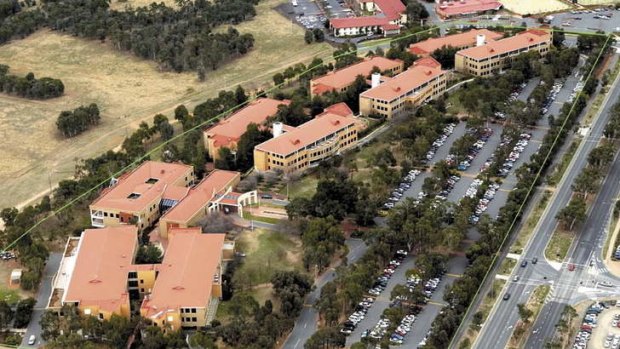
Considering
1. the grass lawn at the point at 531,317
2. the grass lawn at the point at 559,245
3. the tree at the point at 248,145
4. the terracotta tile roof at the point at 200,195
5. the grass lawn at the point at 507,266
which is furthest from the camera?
the tree at the point at 248,145

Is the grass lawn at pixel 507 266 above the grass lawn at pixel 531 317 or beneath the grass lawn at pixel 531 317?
above

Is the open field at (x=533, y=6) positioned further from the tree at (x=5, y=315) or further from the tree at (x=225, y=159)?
the tree at (x=5, y=315)

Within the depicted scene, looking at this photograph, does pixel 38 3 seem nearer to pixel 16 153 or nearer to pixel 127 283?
pixel 16 153

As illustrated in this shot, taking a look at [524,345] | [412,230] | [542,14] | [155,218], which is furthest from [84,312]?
[542,14]

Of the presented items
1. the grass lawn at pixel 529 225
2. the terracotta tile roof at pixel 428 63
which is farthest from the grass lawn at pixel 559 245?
the terracotta tile roof at pixel 428 63

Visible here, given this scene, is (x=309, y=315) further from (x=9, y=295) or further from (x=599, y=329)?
(x=9, y=295)

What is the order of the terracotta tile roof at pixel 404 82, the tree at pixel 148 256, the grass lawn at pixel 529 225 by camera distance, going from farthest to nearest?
the terracotta tile roof at pixel 404 82, the grass lawn at pixel 529 225, the tree at pixel 148 256

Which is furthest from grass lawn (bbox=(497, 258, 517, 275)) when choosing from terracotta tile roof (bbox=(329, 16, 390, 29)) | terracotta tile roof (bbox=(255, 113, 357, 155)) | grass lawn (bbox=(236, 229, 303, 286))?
terracotta tile roof (bbox=(329, 16, 390, 29))
